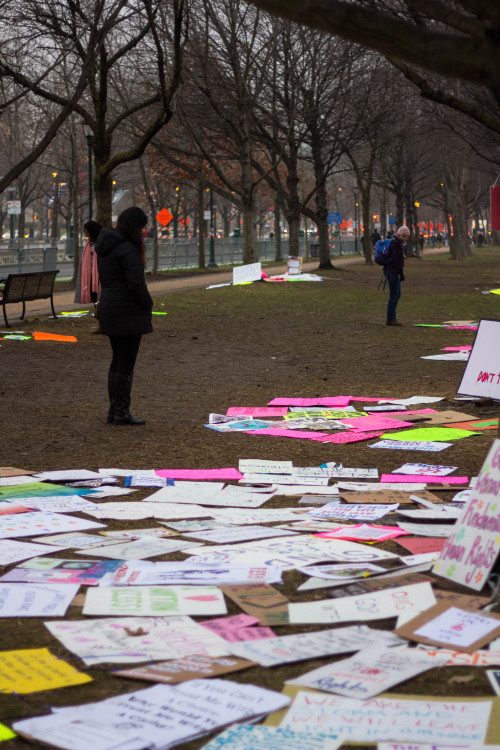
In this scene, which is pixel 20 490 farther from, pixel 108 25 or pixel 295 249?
pixel 295 249

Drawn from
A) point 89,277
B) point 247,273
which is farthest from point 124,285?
point 247,273

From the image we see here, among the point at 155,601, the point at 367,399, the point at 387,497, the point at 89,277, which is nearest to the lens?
the point at 155,601

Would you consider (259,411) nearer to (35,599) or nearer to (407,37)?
(35,599)

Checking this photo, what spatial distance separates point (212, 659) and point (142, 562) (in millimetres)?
1166

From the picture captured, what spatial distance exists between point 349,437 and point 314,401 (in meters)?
1.82

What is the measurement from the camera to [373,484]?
6.55 metres

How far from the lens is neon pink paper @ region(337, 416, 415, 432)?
28.4ft

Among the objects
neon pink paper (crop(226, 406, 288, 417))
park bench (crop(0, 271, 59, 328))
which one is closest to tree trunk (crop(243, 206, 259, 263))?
park bench (crop(0, 271, 59, 328))

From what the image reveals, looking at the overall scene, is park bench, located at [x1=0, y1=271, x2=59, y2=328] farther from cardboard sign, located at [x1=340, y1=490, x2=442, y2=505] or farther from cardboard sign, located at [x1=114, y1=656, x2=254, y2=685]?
cardboard sign, located at [x1=114, y1=656, x2=254, y2=685]

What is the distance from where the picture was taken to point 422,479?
670 cm

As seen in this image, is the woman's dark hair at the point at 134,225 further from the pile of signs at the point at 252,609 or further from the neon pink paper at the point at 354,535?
the neon pink paper at the point at 354,535

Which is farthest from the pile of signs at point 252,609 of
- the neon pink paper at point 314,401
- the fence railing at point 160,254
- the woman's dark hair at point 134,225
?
the fence railing at point 160,254

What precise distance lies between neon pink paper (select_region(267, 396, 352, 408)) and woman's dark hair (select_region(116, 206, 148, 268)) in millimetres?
2103

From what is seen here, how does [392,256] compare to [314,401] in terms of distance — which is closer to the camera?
[314,401]
